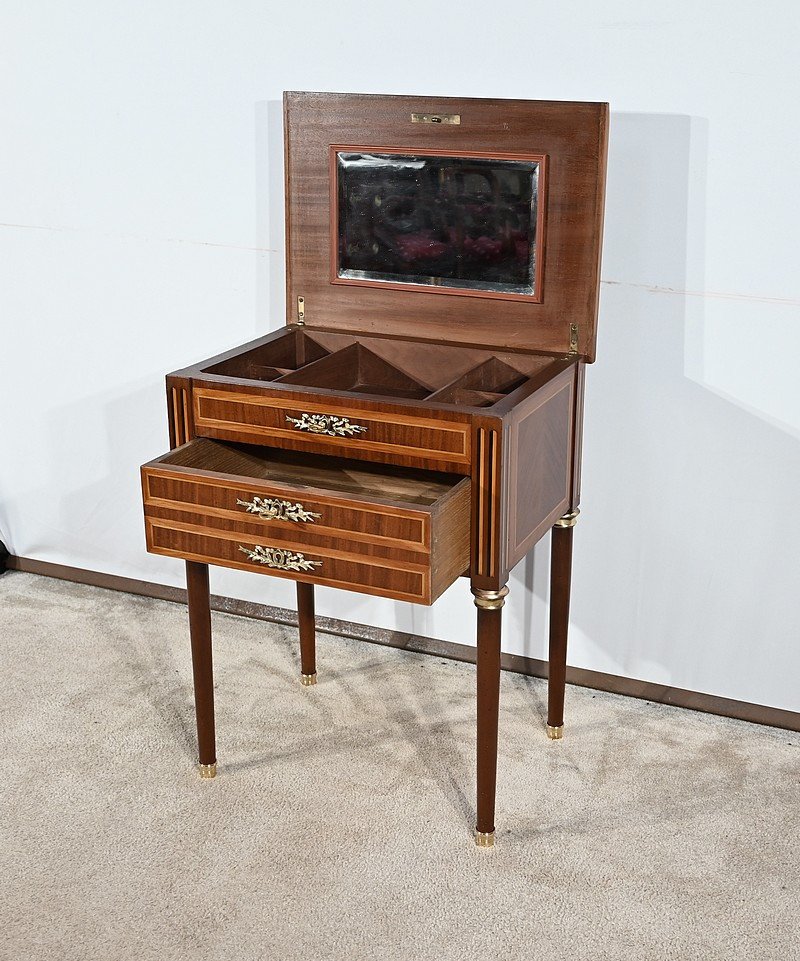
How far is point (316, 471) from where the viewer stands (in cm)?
211

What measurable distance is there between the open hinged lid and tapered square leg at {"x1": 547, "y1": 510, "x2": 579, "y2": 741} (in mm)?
336

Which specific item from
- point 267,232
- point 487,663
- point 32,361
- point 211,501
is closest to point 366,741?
point 487,663

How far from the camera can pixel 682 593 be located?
226 centimetres

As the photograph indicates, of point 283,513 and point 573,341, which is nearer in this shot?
point 283,513

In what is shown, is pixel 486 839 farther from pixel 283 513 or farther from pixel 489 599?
pixel 283 513

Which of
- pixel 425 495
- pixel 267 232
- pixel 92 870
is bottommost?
pixel 92 870

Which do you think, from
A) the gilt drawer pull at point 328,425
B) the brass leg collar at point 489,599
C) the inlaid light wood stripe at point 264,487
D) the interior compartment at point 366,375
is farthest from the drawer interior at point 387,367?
the brass leg collar at point 489,599

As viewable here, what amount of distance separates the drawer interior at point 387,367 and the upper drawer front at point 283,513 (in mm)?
223

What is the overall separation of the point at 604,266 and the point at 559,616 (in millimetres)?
633

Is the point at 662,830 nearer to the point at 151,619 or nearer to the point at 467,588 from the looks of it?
the point at 467,588

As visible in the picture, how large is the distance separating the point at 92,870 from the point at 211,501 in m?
0.62

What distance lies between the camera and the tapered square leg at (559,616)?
83.9 inches

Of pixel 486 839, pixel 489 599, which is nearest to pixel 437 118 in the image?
pixel 489 599

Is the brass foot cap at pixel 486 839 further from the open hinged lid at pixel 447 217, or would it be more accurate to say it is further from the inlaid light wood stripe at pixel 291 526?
the open hinged lid at pixel 447 217
